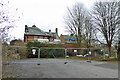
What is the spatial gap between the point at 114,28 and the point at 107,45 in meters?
2.82

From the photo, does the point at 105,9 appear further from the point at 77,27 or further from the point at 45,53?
the point at 45,53

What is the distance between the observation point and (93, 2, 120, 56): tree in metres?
15.7

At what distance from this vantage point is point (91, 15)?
18.1 m

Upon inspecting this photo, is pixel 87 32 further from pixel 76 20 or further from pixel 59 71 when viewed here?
pixel 59 71

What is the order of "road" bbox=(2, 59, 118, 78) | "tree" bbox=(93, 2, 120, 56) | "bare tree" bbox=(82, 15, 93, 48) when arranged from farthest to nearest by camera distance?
1. "bare tree" bbox=(82, 15, 93, 48)
2. "tree" bbox=(93, 2, 120, 56)
3. "road" bbox=(2, 59, 118, 78)

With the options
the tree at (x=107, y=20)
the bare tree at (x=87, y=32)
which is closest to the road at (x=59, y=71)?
the tree at (x=107, y=20)

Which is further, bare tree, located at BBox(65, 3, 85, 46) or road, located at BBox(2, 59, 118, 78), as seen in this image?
bare tree, located at BBox(65, 3, 85, 46)

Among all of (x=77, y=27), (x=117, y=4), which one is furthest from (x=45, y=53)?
(x=117, y=4)

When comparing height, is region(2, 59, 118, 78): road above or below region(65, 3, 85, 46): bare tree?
below

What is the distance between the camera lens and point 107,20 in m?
16.4

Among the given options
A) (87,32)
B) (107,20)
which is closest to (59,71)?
(107,20)

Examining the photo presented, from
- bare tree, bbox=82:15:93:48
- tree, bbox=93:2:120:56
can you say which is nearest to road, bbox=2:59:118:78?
tree, bbox=93:2:120:56

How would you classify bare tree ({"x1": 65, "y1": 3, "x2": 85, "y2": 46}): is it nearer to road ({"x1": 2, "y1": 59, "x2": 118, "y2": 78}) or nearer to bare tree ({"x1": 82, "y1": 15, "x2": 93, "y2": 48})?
bare tree ({"x1": 82, "y1": 15, "x2": 93, "y2": 48})

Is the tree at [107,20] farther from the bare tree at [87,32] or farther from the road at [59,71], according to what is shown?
the road at [59,71]
